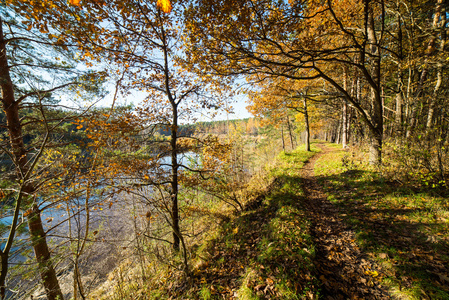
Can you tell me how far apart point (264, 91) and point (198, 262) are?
9.63m

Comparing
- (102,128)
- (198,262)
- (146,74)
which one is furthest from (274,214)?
(146,74)

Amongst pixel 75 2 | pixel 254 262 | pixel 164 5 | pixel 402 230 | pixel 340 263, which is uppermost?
pixel 164 5

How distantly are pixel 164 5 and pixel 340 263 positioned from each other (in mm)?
8389

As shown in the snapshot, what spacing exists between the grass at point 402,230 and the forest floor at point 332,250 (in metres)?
0.01

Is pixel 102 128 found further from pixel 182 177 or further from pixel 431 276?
pixel 431 276

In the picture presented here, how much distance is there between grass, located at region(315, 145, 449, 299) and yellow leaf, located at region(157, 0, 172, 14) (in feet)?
27.7

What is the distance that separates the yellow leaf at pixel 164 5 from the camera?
5.06m

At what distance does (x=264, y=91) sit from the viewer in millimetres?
10320

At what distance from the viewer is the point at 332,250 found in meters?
3.70

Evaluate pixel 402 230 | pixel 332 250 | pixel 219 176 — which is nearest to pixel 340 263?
pixel 332 250

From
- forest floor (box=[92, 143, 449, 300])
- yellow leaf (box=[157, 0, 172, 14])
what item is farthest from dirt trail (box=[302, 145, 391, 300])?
yellow leaf (box=[157, 0, 172, 14])

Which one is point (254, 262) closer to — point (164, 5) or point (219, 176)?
point (219, 176)

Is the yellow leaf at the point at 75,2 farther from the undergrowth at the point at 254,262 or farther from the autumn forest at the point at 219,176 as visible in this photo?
the undergrowth at the point at 254,262

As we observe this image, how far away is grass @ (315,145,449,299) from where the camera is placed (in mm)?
2582
